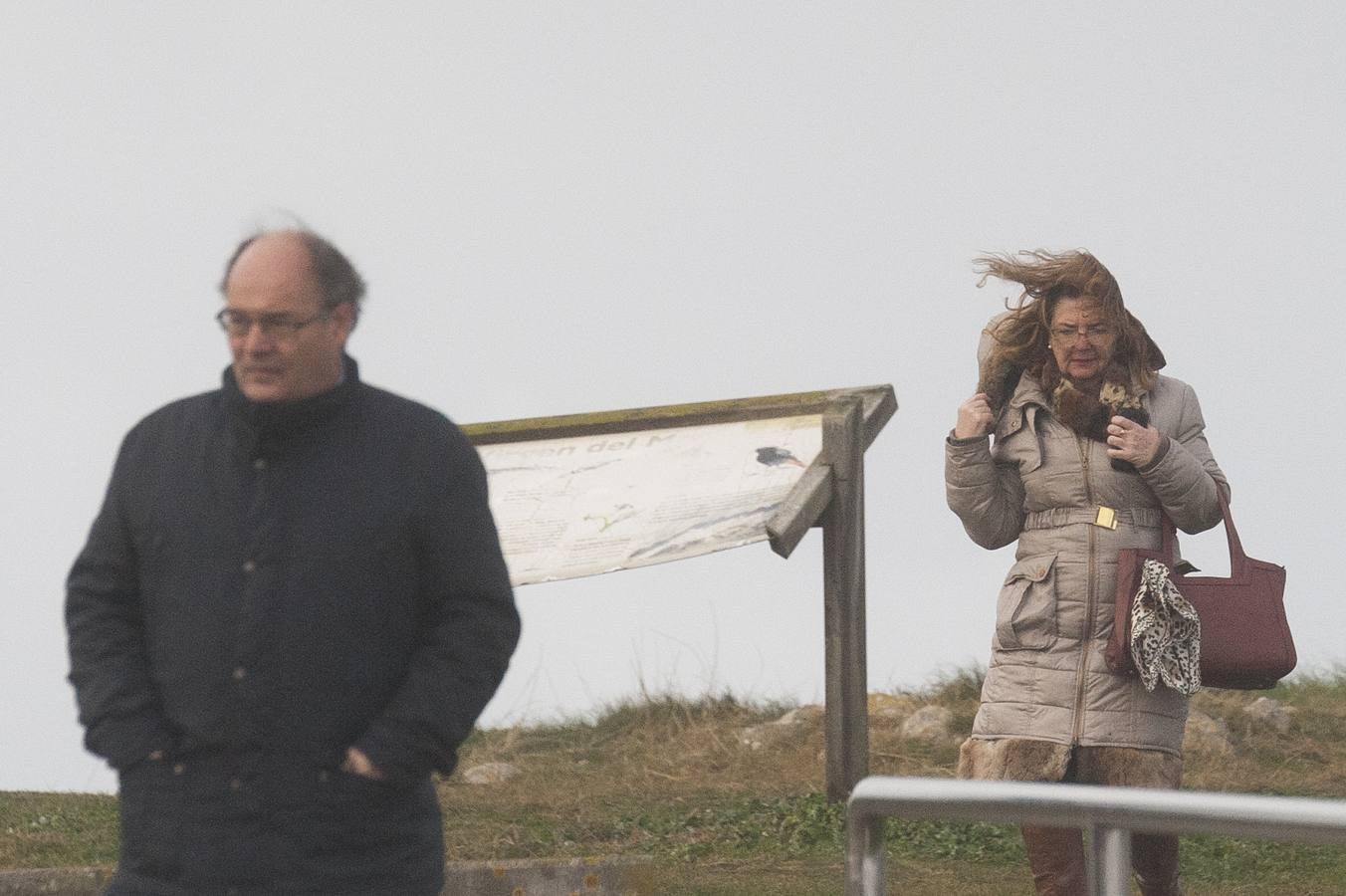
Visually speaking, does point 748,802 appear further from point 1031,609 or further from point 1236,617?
point 1236,617

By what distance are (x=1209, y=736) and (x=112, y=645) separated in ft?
27.6

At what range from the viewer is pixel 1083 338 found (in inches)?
209


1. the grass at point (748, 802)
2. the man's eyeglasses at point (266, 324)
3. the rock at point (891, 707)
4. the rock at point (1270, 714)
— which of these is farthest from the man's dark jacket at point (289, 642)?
the rock at point (1270, 714)

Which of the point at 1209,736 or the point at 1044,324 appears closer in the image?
the point at 1044,324

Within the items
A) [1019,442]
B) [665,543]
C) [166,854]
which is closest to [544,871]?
[665,543]

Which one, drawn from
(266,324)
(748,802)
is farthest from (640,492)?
(266,324)

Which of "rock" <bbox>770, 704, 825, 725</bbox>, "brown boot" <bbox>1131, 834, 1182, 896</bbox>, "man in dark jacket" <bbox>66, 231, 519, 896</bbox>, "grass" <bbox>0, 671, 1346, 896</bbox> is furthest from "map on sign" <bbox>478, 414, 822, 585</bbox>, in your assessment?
"man in dark jacket" <bbox>66, 231, 519, 896</bbox>

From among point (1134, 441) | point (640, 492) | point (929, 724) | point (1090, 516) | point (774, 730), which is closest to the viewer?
point (1134, 441)

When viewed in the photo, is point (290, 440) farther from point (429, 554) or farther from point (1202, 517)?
point (1202, 517)

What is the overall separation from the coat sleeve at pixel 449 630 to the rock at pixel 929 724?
7726 mm

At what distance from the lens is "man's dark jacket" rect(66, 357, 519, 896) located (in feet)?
10.9

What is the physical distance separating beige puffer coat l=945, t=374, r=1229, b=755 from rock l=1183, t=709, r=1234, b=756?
5592mm

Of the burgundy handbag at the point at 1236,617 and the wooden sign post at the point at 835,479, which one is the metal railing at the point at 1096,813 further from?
the wooden sign post at the point at 835,479

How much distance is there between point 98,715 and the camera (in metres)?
3.39
